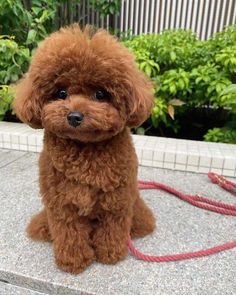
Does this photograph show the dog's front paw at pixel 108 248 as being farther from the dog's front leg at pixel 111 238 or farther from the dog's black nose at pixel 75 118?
the dog's black nose at pixel 75 118

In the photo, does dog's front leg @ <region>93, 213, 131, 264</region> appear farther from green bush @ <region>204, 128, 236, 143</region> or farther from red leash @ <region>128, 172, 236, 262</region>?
green bush @ <region>204, 128, 236, 143</region>

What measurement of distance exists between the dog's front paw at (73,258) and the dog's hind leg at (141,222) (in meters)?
0.31

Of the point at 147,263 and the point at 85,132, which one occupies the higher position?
the point at 85,132

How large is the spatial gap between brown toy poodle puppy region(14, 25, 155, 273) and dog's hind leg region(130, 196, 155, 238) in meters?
0.19

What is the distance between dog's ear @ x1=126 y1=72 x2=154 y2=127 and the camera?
106 cm

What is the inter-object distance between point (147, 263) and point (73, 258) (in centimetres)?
34

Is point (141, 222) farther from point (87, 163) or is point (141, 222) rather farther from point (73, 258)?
point (87, 163)

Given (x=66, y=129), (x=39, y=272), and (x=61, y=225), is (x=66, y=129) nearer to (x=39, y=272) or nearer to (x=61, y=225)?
(x=61, y=225)

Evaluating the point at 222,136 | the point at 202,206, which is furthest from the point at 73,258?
the point at 222,136

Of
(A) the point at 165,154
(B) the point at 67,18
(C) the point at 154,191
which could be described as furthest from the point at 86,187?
(B) the point at 67,18

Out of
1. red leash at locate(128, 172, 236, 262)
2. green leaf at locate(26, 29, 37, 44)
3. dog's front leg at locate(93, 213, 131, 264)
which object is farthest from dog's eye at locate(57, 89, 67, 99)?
green leaf at locate(26, 29, 37, 44)

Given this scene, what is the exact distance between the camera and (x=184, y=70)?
10.3 ft

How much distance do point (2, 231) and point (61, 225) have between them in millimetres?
532

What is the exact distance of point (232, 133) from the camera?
297 centimetres
